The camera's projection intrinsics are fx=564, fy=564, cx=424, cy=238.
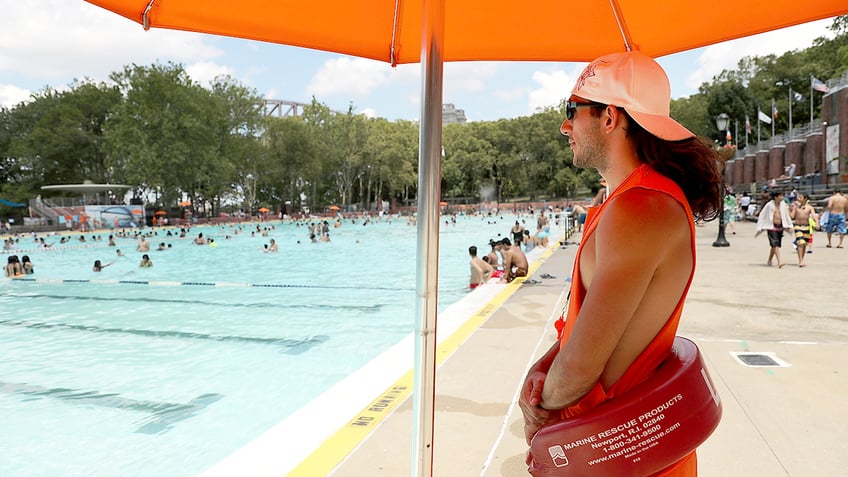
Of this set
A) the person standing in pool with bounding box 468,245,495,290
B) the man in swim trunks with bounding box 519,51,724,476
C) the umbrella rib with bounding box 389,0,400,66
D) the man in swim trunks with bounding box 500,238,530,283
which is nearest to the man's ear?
the man in swim trunks with bounding box 519,51,724,476

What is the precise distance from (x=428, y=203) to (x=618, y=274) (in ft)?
2.71

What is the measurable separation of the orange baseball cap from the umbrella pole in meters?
0.63

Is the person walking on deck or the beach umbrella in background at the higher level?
the beach umbrella in background

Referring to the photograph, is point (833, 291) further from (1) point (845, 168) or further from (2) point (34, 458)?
(1) point (845, 168)

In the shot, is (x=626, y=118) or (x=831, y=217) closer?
(x=626, y=118)

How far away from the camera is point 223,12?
2322 mm

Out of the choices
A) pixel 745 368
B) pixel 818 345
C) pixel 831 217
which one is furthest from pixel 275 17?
pixel 831 217

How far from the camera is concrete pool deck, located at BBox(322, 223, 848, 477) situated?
3148mm

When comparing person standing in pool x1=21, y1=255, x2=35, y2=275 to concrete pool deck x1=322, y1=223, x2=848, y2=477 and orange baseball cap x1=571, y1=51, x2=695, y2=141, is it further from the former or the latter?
orange baseball cap x1=571, y1=51, x2=695, y2=141

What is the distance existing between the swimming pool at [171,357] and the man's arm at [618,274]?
4.38 m

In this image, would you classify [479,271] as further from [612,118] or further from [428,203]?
[612,118]

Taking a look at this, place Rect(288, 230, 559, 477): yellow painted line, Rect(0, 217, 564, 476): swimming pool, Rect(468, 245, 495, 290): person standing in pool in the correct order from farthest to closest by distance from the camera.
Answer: Rect(468, 245, 495, 290): person standing in pool
Rect(0, 217, 564, 476): swimming pool
Rect(288, 230, 559, 477): yellow painted line

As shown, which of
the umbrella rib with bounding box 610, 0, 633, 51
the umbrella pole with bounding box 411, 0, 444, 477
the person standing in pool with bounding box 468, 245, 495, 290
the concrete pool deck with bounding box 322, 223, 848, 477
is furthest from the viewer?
the person standing in pool with bounding box 468, 245, 495, 290

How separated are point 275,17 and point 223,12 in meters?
0.21
